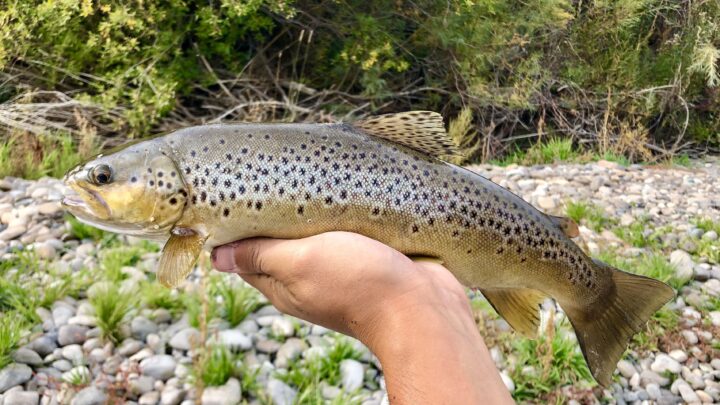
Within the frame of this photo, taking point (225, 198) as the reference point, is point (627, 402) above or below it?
below

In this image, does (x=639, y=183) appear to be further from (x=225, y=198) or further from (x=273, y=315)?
(x=225, y=198)

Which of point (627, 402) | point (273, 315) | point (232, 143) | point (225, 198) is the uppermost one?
point (232, 143)

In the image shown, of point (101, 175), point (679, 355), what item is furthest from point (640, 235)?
point (101, 175)

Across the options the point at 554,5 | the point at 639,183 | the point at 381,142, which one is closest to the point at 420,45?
the point at 554,5

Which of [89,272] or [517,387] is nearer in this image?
[517,387]

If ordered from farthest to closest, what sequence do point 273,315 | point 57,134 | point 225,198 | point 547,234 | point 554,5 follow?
point 554,5, point 57,134, point 273,315, point 547,234, point 225,198

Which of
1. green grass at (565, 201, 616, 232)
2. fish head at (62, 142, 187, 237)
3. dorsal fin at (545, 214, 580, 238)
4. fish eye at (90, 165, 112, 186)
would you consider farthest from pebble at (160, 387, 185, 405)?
green grass at (565, 201, 616, 232)

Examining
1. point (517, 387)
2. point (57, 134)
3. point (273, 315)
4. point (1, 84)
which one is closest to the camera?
point (517, 387)

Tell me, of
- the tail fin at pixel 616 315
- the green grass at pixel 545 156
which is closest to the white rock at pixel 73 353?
the tail fin at pixel 616 315
